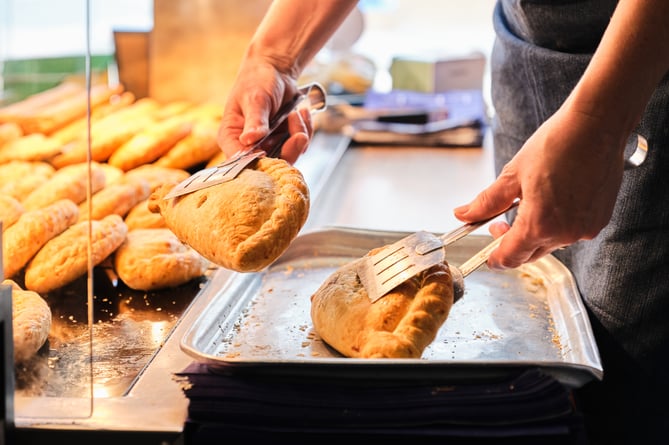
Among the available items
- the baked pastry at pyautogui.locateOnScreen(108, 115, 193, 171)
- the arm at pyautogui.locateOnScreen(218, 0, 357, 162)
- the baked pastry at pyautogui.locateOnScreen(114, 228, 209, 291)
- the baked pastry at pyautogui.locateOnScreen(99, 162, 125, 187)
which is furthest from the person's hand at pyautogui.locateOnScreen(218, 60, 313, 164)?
the baked pastry at pyautogui.locateOnScreen(108, 115, 193, 171)

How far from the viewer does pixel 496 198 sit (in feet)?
Answer: 3.92

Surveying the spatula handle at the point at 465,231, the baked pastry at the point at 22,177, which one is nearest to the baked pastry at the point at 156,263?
the baked pastry at the point at 22,177

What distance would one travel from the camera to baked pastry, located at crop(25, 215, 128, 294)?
1272 mm

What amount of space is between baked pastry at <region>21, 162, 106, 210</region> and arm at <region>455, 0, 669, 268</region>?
3.14ft

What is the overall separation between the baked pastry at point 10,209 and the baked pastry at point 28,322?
Answer: 0.57ft

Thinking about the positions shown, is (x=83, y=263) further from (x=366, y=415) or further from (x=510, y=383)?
(x=510, y=383)

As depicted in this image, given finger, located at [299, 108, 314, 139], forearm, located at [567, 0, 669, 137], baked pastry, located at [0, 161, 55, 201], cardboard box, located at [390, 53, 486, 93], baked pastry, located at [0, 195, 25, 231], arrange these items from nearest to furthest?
forearm, located at [567, 0, 669, 137]
baked pastry, located at [0, 195, 25, 231]
baked pastry, located at [0, 161, 55, 201]
finger, located at [299, 108, 314, 139]
cardboard box, located at [390, 53, 486, 93]

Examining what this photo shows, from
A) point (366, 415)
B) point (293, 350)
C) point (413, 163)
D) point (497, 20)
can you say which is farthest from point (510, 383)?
point (413, 163)

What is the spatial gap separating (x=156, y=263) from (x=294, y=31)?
1.86 feet

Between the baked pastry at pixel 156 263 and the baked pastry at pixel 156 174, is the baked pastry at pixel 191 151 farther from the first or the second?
the baked pastry at pixel 156 263

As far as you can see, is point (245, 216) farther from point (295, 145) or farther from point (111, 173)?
point (111, 173)

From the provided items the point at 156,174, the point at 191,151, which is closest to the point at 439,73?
the point at 191,151

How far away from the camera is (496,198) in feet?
3.92

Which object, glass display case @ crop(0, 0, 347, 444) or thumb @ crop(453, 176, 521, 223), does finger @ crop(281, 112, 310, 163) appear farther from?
thumb @ crop(453, 176, 521, 223)
